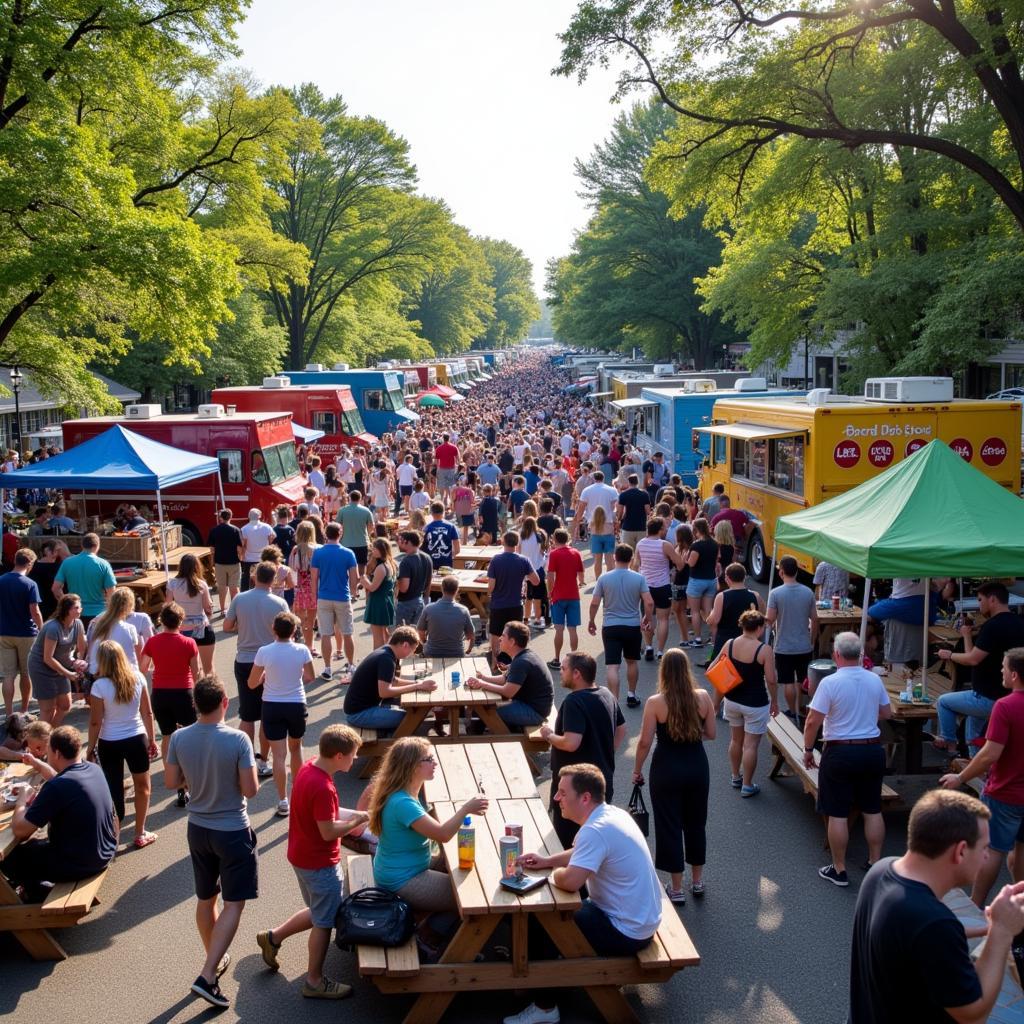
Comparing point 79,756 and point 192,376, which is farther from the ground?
point 192,376

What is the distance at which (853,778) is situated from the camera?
6.92 m

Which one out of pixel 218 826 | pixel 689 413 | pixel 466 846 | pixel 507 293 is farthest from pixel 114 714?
pixel 507 293

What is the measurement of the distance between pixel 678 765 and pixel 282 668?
3.14 m

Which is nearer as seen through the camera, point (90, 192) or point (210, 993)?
point (210, 993)

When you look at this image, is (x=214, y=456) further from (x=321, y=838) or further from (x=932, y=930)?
(x=932, y=930)

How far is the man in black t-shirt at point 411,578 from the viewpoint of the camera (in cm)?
1152

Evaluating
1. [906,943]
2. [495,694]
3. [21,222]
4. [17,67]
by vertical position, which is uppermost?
[17,67]

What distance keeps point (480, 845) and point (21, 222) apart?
14989 mm

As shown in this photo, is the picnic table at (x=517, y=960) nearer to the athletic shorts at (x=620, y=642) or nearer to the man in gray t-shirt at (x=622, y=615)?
the man in gray t-shirt at (x=622, y=615)

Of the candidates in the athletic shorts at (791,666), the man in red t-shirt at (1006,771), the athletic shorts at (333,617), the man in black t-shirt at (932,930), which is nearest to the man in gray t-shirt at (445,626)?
the athletic shorts at (333,617)

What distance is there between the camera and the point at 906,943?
3.47 metres

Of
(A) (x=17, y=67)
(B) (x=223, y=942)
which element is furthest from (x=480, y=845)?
(A) (x=17, y=67)

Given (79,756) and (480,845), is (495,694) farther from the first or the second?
(79,756)

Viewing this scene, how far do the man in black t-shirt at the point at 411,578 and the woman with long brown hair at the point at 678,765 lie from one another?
525 cm
